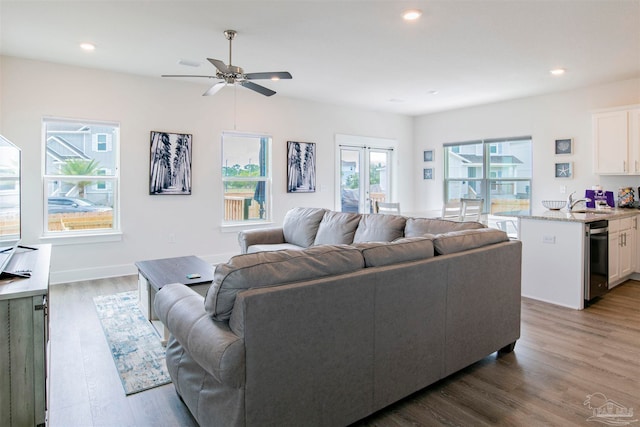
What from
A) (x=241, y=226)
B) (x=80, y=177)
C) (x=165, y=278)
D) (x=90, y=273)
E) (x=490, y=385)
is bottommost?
(x=490, y=385)

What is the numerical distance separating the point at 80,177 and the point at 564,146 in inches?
267

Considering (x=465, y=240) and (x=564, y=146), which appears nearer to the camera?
(x=465, y=240)

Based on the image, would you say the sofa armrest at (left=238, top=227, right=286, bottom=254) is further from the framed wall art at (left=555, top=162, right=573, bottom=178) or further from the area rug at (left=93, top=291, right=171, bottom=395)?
the framed wall art at (left=555, top=162, right=573, bottom=178)

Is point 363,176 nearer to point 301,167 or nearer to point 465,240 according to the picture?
point 301,167

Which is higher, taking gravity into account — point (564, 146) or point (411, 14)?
point (411, 14)

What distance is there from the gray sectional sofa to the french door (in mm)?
4817

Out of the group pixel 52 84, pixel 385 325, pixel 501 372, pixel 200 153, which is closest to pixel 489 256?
pixel 501 372

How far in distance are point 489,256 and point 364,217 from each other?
1.51 m

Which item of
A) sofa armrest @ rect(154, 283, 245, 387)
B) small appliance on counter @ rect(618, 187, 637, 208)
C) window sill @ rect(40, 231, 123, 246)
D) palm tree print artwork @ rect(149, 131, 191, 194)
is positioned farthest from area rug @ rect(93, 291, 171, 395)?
small appliance on counter @ rect(618, 187, 637, 208)

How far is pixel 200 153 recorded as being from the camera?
562 centimetres

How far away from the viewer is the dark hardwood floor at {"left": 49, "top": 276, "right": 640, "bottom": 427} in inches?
80.2

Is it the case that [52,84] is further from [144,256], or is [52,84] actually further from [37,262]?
[37,262]

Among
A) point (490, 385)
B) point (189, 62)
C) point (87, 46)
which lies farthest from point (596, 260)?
point (87, 46)

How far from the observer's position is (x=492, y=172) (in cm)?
696
